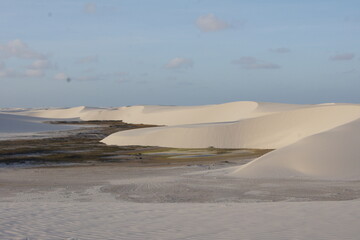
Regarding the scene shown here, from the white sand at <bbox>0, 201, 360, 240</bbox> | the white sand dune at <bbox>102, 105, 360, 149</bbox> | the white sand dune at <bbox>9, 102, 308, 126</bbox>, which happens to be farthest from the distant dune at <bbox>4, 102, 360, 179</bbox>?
the white sand at <bbox>0, 201, 360, 240</bbox>

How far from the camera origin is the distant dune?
1988 centimetres

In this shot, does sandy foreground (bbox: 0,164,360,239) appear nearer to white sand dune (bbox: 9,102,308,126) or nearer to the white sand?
the white sand

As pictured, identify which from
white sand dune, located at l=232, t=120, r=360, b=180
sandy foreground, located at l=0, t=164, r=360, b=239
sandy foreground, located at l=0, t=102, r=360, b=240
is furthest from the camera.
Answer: white sand dune, located at l=232, t=120, r=360, b=180

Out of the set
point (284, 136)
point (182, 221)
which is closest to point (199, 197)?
point (182, 221)

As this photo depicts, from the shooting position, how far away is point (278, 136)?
126 ft

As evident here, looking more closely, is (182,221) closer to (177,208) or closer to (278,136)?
(177,208)

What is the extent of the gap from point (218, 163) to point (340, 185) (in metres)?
9.21

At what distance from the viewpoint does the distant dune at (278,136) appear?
19.9 m

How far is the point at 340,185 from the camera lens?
55.1ft

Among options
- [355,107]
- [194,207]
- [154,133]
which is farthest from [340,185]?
[154,133]

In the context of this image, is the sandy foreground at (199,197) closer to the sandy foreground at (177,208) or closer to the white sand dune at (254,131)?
the sandy foreground at (177,208)

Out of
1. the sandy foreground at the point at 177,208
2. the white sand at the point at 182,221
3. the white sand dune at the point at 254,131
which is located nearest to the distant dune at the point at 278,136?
the white sand dune at the point at 254,131

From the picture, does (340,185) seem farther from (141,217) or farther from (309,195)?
(141,217)

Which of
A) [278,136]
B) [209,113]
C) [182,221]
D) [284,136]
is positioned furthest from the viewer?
[209,113]
